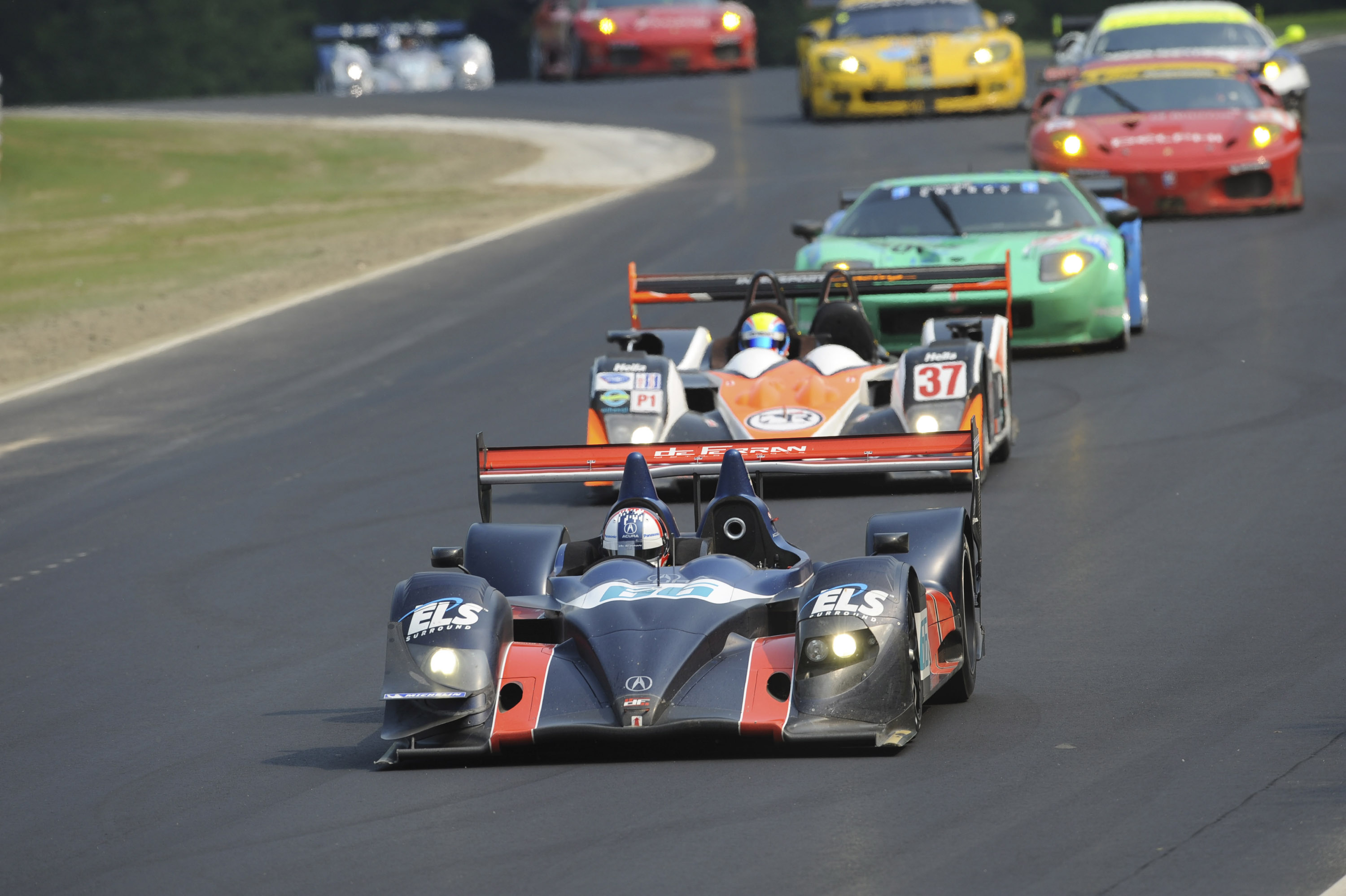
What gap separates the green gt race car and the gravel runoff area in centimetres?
572

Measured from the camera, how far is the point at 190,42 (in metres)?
57.5

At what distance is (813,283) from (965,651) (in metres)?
5.73

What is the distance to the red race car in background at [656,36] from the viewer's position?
33281mm

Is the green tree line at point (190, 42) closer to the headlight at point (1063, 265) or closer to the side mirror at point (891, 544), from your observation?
the headlight at point (1063, 265)

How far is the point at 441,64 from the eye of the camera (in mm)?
43188

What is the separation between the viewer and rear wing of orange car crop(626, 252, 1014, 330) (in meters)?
12.5

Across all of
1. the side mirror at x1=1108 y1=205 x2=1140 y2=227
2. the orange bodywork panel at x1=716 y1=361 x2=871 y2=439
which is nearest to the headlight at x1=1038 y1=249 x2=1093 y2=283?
the side mirror at x1=1108 y1=205 x2=1140 y2=227

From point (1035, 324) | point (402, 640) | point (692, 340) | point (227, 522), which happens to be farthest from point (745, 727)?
point (1035, 324)

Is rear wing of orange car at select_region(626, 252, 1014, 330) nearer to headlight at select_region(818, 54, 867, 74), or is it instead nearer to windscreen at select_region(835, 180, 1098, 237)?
windscreen at select_region(835, 180, 1098, 237)

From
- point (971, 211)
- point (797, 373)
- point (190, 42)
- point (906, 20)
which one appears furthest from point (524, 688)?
point (190, 42)

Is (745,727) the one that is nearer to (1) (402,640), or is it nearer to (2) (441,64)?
(1) (402,640)

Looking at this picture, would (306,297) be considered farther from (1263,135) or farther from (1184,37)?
(1184,37)

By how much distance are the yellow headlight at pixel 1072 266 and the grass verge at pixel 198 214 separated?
7487 millimetres

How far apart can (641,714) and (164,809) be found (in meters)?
1.42
